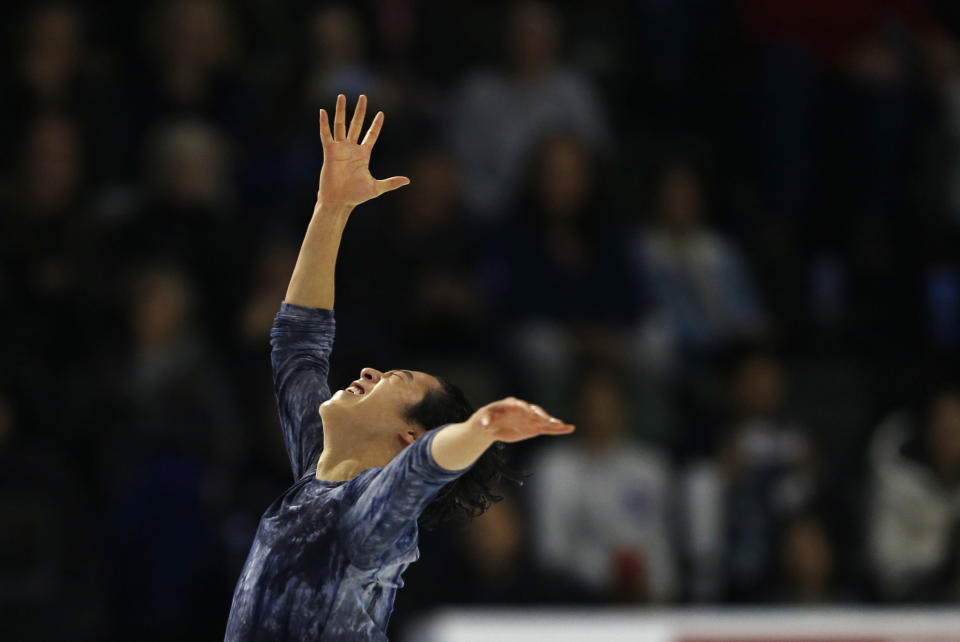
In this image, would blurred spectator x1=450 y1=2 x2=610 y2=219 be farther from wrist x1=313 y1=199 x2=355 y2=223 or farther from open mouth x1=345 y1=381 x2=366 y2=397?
open mouth x1=345 y1=381 x2=366 y2=397

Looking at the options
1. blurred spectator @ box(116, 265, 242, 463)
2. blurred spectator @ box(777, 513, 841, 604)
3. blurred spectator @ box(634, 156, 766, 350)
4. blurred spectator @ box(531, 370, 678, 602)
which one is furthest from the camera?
blurred spectator @ box(634, 156, 766, 350)

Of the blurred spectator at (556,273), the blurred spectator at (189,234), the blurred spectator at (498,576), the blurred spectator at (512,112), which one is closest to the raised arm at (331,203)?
the blurred spectator at (498,576)

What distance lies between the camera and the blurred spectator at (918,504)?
22.3ft

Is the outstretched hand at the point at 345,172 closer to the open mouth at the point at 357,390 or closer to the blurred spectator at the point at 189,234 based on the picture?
the open mouth at the point at 357,390

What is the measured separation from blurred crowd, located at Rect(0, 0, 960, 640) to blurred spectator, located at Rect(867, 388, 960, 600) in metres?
0.01

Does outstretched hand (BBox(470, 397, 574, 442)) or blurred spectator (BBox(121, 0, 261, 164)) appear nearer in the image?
outstretched hand (BBox(470, 397, 574, 442))

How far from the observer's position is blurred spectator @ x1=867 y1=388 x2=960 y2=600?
680 cm

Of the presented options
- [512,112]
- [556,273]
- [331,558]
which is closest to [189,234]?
[556,273]

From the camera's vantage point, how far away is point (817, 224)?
29.6 feet

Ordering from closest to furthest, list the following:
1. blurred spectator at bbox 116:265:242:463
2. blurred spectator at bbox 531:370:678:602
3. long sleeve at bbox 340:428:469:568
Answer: long sleeve at bbox 340:428:469:568, blurred spectator at bbox 116:265:242:463, blurred spectator at bbox 531:370:678:602

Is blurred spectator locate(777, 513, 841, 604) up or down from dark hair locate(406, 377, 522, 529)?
down

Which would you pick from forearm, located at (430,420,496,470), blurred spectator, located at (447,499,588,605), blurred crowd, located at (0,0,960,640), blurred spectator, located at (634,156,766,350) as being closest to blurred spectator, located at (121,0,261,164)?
blurred crowd, located at (0,0,960,640)

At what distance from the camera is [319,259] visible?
354cm

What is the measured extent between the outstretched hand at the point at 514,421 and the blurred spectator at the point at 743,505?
14.0ft
